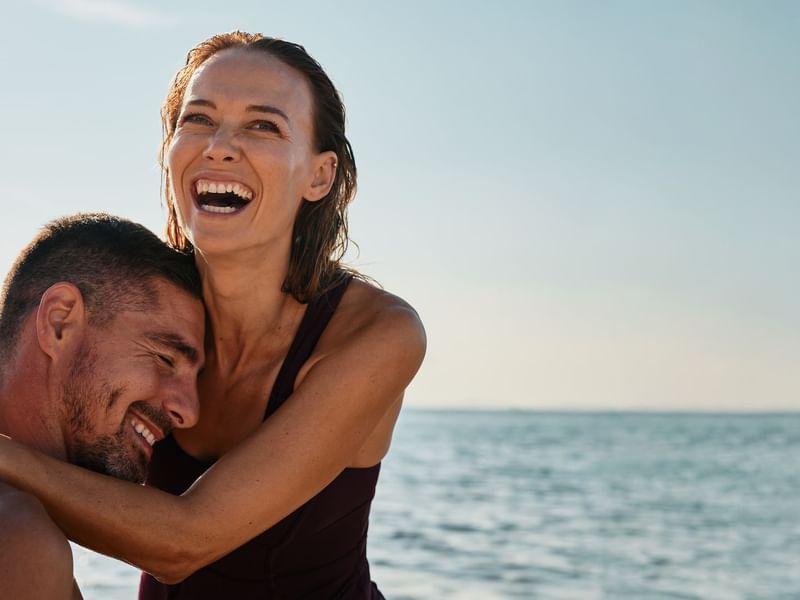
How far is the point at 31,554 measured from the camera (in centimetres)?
183

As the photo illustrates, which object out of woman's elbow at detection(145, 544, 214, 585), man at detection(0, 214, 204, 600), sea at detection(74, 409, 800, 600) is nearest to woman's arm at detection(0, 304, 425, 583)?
woman's elbow at detection(145, 544, 214, 585)

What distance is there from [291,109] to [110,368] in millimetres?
854

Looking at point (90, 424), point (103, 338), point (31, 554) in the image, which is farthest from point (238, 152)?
point (31, 554)

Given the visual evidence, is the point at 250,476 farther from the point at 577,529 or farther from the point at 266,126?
the point at 577,529

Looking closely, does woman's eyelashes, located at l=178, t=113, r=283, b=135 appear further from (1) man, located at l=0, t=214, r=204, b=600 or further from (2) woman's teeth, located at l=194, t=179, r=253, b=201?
(1) man, located at l=0, t=214, r=204, b=600

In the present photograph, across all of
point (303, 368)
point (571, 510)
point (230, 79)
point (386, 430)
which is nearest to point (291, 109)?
point (230, 79)

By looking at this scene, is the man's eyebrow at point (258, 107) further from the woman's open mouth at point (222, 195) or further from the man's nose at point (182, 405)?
the man's nose at point (182, 405)

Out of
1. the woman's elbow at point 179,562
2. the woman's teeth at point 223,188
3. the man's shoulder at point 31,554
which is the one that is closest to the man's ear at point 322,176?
the woman's teeth at point 223,188

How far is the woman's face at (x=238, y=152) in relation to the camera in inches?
110

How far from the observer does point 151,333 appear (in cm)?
256

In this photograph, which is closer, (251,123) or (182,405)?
(182,405)

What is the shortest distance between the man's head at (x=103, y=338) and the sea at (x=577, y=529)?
4.57 meters

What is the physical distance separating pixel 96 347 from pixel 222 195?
575 millimetres

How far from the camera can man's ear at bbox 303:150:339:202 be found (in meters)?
3.06
